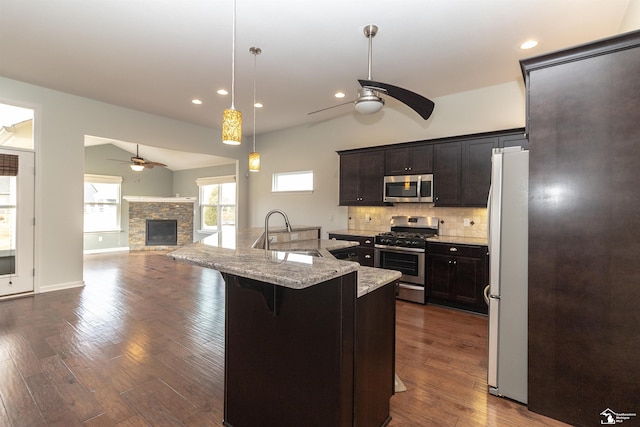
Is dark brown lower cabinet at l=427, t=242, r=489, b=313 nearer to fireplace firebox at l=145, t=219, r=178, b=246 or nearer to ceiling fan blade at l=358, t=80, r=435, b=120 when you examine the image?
ceiling fan blade at l=358, t=80, r=435, b=120

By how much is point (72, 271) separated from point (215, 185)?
16.4ft

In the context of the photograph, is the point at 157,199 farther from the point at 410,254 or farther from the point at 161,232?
the point at 410,254

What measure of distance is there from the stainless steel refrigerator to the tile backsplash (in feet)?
7.43

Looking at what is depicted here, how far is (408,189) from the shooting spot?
178 inches

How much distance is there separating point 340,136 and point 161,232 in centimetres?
684

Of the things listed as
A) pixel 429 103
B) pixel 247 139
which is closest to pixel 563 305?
pixel 429 103

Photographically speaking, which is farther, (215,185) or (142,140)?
(215,185)

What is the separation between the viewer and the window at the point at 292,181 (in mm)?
6328

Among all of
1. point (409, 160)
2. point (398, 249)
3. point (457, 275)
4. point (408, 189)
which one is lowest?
point (457, 275)

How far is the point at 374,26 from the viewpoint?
2.79 m

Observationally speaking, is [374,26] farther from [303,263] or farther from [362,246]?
[362,246]

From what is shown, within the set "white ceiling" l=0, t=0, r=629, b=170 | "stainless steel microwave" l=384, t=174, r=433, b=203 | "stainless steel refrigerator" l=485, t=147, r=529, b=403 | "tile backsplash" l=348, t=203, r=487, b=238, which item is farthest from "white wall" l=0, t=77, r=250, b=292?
"stainless steel refrigerator" l=485, t=147, r=529, b=403

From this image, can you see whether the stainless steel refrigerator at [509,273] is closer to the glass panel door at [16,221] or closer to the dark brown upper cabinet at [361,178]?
the dark brown upper cabinet at [361,178]

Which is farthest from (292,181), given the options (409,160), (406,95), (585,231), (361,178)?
(585,231)
